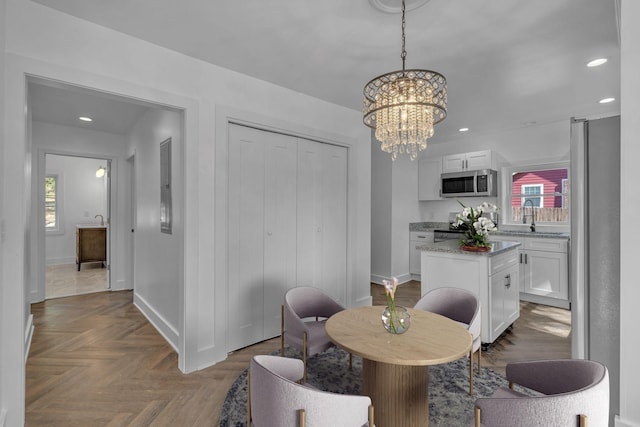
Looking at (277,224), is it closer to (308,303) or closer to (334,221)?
(334,221)

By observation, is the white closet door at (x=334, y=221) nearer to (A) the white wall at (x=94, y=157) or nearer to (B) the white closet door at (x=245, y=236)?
(B) the white closet door at (x=245, y=236)

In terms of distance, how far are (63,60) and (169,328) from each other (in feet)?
7.85

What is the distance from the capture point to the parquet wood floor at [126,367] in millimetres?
1993

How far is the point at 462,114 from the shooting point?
4133 millimetres

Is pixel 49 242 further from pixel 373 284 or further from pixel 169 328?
pixel 373 284

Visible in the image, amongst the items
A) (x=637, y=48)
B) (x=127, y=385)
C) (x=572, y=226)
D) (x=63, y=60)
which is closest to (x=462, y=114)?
(x=572, y=226)

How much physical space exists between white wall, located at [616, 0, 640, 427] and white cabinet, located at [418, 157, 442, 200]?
440cm

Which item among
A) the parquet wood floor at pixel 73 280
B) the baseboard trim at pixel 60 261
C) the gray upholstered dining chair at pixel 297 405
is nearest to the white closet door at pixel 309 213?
the gray upholstered dining chair at pixel 297 405

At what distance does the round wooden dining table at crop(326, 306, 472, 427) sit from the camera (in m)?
1.54

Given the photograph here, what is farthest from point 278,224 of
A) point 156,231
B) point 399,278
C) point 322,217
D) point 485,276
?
point 399,278

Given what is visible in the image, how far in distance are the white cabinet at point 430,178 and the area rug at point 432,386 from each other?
350cm

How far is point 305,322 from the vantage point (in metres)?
2.46

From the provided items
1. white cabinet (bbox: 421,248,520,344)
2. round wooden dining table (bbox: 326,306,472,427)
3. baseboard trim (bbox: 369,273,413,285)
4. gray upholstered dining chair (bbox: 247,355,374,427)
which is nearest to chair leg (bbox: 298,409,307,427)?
gray upholstered dining chair (bbox: 247,355,374,427)

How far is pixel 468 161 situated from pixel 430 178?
73 cm
